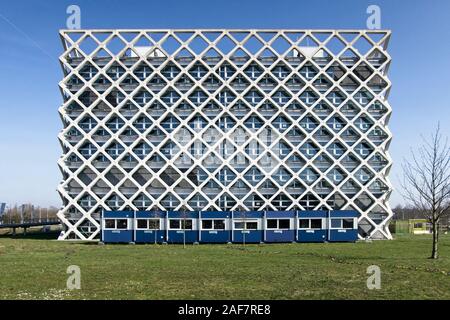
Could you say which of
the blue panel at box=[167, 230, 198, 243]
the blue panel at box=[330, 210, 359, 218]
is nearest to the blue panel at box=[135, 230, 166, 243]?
the blue panel at box=[167, 230, 198, 243]

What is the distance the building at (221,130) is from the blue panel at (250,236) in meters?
8.59

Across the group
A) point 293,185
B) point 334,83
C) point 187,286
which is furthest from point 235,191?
point 187,286

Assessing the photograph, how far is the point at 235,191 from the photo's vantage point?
189 feet

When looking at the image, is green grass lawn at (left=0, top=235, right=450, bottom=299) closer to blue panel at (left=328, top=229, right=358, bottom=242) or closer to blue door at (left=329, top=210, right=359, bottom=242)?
blue panel at (left=328, top=229, right=358, bottom=242)

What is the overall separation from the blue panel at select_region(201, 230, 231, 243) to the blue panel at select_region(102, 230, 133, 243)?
8.73 meters

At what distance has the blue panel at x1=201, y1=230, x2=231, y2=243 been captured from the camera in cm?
4841

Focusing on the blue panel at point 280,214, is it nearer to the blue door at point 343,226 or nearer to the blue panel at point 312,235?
the blue panel at point 312,235

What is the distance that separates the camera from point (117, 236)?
158 ft

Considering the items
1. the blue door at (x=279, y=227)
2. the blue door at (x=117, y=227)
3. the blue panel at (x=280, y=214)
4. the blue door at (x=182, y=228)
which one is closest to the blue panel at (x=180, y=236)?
the blue door at (x=182, y=228)

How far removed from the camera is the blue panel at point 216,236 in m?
48.4

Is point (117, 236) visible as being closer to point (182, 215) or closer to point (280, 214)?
point (182, 215)
